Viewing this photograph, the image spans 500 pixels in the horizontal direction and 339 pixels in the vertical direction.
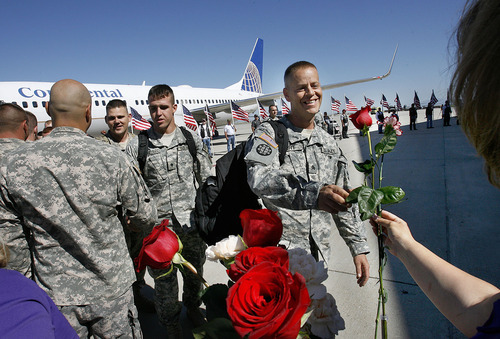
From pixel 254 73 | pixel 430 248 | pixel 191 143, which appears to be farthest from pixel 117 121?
Answer: pixel 254 73

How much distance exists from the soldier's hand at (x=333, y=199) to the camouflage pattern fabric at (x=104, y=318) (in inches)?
49.6

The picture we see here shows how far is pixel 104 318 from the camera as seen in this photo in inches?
59.6

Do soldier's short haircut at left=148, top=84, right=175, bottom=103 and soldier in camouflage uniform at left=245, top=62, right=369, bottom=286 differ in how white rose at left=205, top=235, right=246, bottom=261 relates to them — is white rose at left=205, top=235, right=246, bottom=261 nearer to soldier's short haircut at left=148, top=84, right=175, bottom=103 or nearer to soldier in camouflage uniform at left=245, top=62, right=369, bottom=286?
soldier in camouflage uniform at left=245, top=62, right=369, bottom=286

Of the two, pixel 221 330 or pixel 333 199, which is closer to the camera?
pixel 221 330

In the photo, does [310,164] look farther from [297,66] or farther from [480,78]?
[480,78]

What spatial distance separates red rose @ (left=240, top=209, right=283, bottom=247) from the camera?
0.67 metres

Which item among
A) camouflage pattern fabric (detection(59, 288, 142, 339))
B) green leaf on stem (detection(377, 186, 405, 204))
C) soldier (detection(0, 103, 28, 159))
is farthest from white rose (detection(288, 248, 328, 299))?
soldier (detection(0, 103, 28, 159))

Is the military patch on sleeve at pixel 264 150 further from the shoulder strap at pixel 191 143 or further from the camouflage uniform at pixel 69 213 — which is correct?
the shoulder strap at pixel 191 143

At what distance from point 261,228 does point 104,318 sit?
1330 mm

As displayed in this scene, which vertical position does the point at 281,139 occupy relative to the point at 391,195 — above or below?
above

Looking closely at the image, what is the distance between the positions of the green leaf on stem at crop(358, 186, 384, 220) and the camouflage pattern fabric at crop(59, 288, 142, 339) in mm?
1449

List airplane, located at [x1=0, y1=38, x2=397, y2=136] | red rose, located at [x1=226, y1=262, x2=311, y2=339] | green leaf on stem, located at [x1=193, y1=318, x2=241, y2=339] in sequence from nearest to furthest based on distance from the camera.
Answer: red rose, located at [x1=226, y1=262, x2=311, y2=339] < green leaf on stem, located at [x1=193, y1=318, x2=241, y2=339] < airplane, located at [x1=0, y1=38, x2=397, y2=136]

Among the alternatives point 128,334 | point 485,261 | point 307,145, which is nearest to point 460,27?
point 307,145

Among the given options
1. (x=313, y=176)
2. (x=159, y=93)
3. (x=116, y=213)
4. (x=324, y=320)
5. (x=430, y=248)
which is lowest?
(x=430, y=248)
